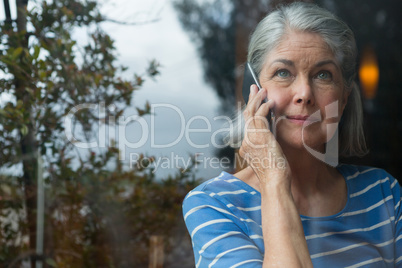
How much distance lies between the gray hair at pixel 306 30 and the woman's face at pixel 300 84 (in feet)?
0.08

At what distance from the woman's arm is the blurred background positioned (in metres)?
0.35

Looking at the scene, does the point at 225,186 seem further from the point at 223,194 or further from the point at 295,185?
the point at 295,185

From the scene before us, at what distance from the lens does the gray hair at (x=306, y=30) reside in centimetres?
126

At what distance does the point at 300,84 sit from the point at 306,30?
0.55 feet

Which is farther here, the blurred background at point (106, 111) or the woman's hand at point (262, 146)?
the blurred background at point (106, 111)

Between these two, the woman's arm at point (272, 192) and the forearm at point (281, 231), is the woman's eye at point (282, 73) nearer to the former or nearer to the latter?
the woman's arm at point (272, 192)

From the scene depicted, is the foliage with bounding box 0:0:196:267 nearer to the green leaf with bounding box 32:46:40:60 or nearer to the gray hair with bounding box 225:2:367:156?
the green leaf with bounding box 32:46:40:60

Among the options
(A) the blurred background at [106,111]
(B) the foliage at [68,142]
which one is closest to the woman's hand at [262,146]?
(A) the blurred background at [106,111]

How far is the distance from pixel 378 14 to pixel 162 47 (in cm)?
93

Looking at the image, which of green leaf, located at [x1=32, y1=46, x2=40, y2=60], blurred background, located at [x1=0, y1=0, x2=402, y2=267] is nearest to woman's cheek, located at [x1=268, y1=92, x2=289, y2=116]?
blurred background, located at [x1=0, y1=0, x2=402, y2=267]

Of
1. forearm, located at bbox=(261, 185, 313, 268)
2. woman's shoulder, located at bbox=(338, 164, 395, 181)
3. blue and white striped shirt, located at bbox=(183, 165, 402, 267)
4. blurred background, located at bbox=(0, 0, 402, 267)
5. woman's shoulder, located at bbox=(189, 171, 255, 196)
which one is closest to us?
forearm, located at bbox=(261, 185, 313, 268)

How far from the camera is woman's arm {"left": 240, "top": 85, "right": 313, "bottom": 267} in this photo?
A: 3.51 ft

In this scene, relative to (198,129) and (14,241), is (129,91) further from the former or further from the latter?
(14,241)

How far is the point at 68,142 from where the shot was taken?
69.5 inches
